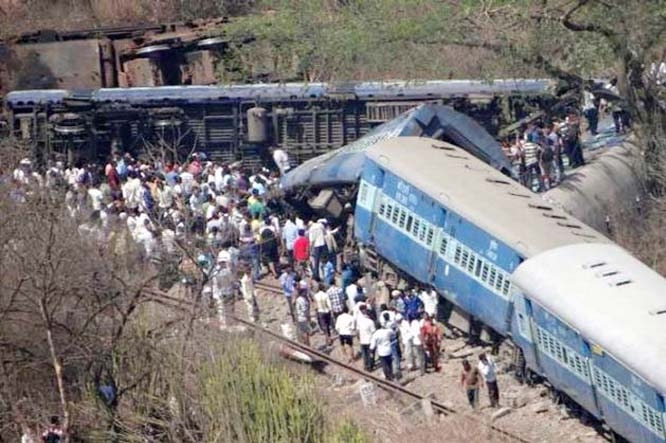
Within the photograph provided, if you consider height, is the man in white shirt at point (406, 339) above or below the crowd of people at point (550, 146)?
below

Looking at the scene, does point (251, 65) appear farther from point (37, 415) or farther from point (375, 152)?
point (37, 415)

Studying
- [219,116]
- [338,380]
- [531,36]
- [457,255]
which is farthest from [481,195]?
[219,116]

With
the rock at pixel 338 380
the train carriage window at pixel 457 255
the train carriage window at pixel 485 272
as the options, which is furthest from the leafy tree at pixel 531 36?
the rock at pixel 338 380

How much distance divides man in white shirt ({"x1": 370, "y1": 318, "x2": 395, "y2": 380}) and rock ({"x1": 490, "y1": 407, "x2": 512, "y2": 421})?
202 centimetres

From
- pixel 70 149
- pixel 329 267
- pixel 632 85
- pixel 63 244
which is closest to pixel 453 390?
pixel 329 267

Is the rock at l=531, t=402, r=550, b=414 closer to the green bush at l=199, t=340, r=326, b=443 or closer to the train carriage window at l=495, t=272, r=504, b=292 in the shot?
the train carriage window at l=495, t=272, r=504, b=292

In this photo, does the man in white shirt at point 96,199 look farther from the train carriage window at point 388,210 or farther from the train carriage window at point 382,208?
the train carriage window at point 388,210

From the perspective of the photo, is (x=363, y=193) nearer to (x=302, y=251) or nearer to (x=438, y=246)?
(x=302, y=251)

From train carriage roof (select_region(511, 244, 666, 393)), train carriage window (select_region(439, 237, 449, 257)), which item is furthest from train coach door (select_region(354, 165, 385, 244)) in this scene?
train carriage roof (select_region(511, 244, 666, 393))

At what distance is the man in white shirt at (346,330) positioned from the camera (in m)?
28.0

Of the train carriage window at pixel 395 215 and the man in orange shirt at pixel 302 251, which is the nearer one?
the train carriage window at pixel 395 215

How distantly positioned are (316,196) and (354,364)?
5.48 metres

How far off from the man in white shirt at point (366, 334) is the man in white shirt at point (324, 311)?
113 cm

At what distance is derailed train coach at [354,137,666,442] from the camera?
23.0m
